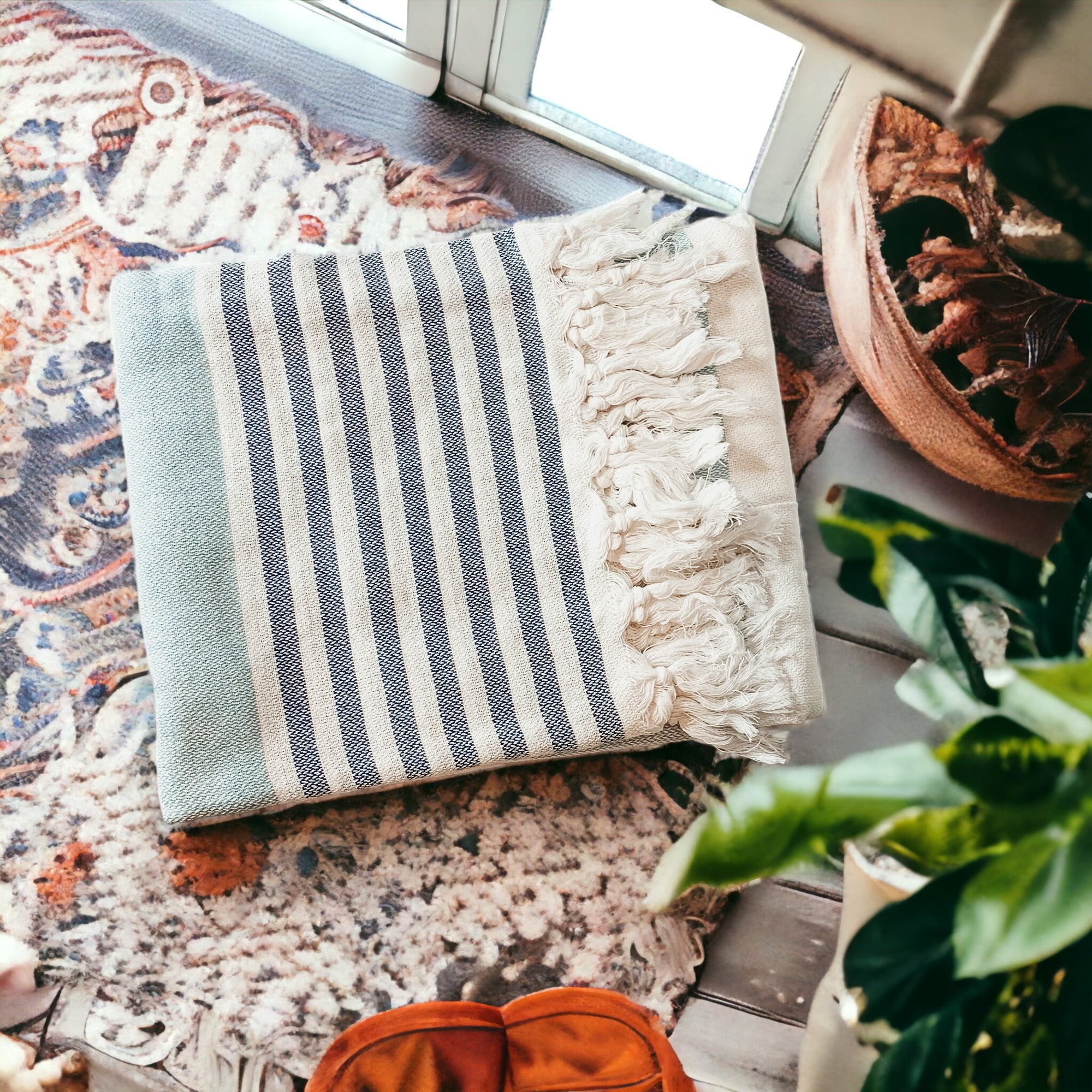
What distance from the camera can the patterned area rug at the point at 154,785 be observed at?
677mm

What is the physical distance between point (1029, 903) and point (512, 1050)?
0.35m

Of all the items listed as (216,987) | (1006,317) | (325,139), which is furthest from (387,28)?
(216,987)

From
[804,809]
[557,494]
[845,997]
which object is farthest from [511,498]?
[845,997]

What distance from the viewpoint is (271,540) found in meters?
0.67

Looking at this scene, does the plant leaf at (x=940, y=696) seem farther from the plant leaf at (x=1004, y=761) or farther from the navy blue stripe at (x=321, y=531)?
the navy blue stripe at (x=321, y=531)

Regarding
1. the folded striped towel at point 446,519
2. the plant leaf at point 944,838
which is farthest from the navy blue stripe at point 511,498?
the plant leaf at point 944,838

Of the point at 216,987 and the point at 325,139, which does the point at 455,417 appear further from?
the point at 216,987

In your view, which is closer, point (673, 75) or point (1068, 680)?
point (1068, 680)

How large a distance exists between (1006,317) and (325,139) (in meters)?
0.54

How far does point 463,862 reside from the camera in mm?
704

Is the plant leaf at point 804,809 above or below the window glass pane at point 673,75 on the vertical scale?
below

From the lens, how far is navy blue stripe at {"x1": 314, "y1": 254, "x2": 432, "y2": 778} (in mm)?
663

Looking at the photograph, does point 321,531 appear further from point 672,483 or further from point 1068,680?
point 1068,680

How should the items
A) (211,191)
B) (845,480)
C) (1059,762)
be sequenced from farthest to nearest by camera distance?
(211,191)
(845,480)
(1059,762)
